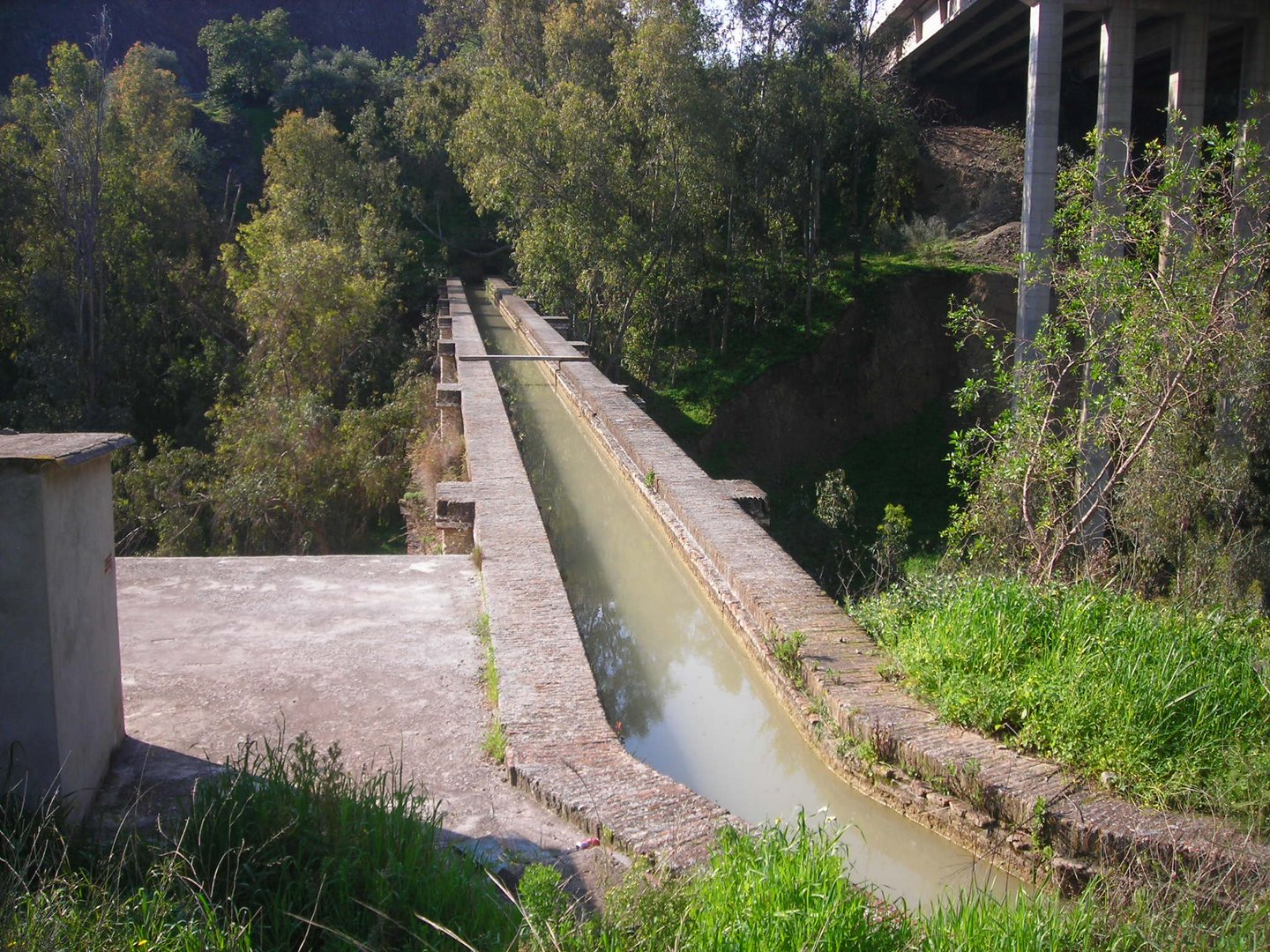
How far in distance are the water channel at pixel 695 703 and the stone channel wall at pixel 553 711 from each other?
45 cm

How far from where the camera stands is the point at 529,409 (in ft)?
50.6

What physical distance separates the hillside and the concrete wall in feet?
185

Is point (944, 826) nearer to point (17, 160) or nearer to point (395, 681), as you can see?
point (395, 681)

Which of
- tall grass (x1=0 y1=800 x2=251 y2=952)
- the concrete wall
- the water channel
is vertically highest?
the concrete wall

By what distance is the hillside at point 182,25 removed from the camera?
2055 inches

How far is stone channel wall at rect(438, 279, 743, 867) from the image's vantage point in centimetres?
399

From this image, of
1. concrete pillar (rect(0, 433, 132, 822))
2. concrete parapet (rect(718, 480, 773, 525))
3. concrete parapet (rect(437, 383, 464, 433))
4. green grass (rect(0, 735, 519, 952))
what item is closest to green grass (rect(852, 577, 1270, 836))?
green grass (rect(0, 735, 519, 952))

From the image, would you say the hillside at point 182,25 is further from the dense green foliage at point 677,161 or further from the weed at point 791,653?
the weed at point 791,653

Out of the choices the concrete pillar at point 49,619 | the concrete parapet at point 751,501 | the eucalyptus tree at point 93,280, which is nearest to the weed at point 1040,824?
the concrete pillar at point 49,619

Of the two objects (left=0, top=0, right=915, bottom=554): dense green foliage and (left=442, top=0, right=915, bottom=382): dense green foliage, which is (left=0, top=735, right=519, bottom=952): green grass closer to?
(left=0, top=0, right=915, bottom=554): dense green foliage

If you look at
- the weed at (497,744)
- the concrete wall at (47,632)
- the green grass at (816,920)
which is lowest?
the weed at (497,744)

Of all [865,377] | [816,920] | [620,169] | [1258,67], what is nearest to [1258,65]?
[1258,67]

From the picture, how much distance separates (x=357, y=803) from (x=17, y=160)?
24836 mm

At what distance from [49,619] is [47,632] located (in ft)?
0.14
